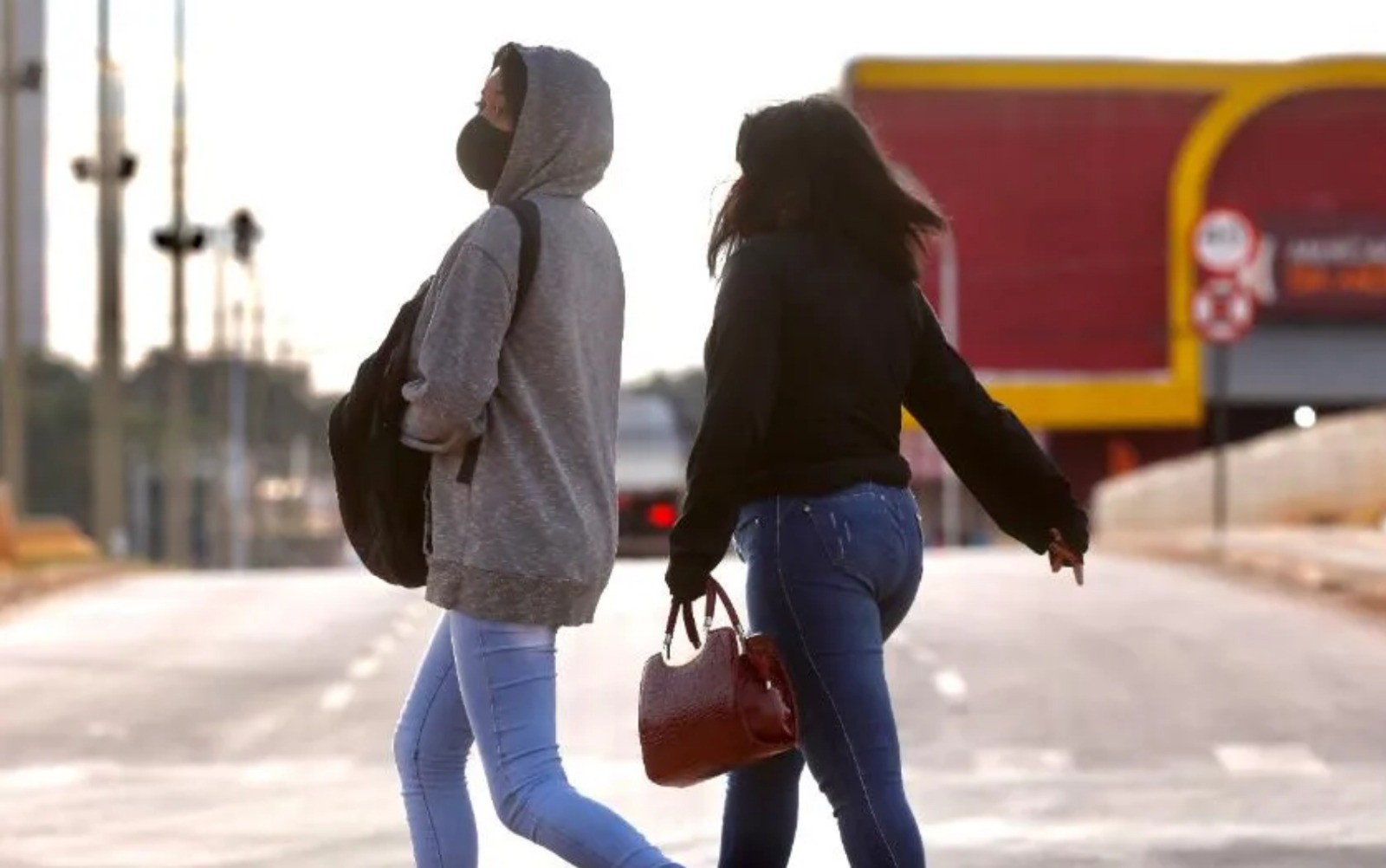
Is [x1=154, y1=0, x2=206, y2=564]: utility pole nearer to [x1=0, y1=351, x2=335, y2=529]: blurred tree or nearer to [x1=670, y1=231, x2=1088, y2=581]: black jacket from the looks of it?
[x1=0, y1=351, x2=335, y2=529]: blurred tree

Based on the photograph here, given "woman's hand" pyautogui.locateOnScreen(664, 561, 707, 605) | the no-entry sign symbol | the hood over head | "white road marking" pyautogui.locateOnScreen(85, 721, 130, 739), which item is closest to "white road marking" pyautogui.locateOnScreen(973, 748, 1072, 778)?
"white road marking" pyautogui.locateOnScreen(85, 721, 130, 739)

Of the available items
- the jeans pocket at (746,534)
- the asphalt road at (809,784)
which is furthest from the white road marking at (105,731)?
the jeans pocket at (746,534)

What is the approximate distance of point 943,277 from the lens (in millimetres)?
60625

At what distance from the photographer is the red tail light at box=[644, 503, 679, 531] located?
4716 cm

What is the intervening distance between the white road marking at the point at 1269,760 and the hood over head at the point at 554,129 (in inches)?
298

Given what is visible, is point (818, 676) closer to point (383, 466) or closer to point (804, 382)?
point (804, 382)

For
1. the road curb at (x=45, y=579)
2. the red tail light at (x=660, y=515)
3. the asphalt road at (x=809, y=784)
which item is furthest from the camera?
Result: the red tail light at (x=660, y=515)

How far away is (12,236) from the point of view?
38.1 metres

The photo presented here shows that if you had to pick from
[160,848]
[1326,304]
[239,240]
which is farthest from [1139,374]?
[160,848]

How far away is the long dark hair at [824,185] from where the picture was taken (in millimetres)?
7000

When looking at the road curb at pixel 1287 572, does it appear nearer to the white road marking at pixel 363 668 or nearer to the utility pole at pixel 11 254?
the white road marking at pixel 363 668

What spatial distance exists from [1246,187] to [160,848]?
53200 mm

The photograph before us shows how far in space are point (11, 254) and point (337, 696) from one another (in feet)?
69.0

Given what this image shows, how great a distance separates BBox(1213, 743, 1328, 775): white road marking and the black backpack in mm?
7504
